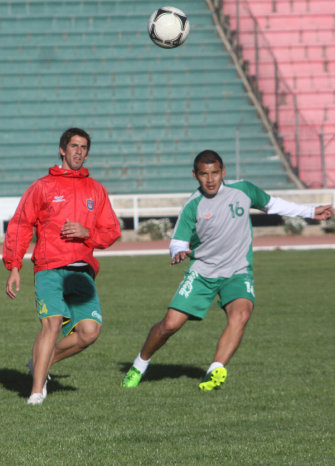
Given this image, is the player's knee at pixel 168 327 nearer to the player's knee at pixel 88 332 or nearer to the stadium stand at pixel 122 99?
the player's knee at pixel 88 332

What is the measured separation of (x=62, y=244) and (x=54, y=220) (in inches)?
7.3

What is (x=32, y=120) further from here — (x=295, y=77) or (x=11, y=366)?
(x=11, y=366)

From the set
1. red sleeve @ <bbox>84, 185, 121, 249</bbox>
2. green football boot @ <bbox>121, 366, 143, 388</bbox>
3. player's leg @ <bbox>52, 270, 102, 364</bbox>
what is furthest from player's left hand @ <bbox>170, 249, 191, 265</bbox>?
green football boot @ <bbox>121, 366, 143, 388</bbox>

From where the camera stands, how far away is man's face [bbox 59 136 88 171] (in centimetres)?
664

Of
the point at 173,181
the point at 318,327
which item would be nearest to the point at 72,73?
the point at 173,181

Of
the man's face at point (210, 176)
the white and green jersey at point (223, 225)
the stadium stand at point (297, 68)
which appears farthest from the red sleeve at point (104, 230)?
the stadium stand at point (297, 68)

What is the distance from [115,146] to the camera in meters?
29.0

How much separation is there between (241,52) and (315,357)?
23548 mm

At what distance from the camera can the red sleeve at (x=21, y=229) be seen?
6480 millimetres

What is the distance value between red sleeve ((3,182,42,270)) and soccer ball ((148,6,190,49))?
5.53 metres

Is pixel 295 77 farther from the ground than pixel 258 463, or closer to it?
farther from the ground

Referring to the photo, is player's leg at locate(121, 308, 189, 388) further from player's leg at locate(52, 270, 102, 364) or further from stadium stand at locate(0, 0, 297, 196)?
stadium stand at locate(0, 0, 297, 196)

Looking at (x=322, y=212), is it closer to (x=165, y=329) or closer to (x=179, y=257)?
(x=179, y=257)

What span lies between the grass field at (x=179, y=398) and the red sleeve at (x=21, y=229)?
3.49ft
